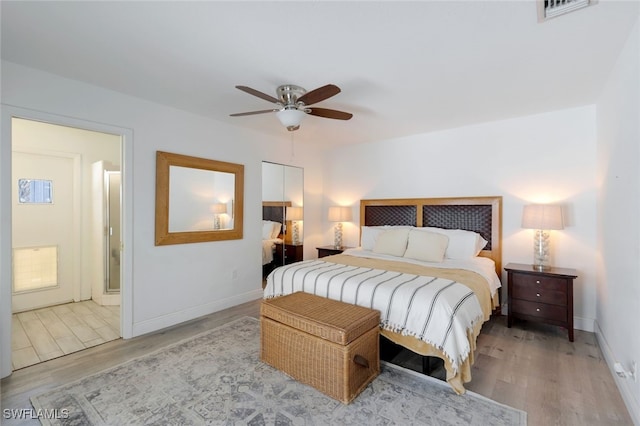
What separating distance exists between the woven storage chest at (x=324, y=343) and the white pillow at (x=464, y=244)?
1844 millimetres

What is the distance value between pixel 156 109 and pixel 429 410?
372cm

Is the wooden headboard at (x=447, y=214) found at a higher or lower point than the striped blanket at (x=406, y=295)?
higher

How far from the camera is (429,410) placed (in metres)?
1.92

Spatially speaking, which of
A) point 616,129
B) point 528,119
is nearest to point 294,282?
point 616,129

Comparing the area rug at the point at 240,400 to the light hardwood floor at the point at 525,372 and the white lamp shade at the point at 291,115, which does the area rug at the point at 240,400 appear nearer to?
the light hardwood floor at the point at 525,372

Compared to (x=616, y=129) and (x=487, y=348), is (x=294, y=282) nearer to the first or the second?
(x=487, y=348)

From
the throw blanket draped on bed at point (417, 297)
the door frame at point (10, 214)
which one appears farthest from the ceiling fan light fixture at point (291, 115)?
the door frame at point (10, 214)

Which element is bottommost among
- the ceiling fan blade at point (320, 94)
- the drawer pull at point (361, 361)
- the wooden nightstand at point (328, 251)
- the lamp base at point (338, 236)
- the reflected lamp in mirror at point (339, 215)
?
the drawer pull at point (361, 361)

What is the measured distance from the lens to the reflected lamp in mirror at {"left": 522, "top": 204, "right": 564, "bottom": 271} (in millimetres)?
3133

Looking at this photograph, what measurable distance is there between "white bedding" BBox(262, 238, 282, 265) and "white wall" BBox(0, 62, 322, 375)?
0.11 meters

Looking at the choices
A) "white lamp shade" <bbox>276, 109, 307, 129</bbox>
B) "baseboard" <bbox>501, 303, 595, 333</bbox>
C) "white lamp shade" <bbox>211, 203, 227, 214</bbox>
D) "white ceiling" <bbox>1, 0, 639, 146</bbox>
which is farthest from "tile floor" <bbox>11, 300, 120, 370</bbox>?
"baseboard" <bbox>501, 303, 595, 333</bbox>

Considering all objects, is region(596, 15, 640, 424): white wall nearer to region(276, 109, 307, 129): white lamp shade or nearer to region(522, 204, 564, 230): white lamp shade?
region(522, 204, 564, 230): white lamp shade

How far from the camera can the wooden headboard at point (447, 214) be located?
3.75 meters

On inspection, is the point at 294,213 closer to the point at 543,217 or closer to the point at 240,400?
the point at 240,400
